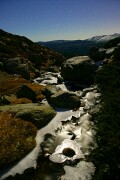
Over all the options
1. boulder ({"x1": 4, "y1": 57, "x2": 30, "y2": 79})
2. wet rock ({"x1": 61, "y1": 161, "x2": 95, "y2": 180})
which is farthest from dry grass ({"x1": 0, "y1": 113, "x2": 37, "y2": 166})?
boulder ({"x1": 4, "y1": 57, "x2": 30, "y2": 79})

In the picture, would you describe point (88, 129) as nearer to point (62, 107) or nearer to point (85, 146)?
point (85, 146)

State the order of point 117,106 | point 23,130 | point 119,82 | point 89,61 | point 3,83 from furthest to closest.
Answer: point 89,61
point 3,83
point 119,82
point 23,130
point 117,106

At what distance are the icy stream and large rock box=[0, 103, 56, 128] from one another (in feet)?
1.85

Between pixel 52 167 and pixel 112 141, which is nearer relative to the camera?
pixel 112 141

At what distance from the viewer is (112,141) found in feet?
33.4

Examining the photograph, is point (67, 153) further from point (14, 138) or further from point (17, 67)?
point (17, 67)

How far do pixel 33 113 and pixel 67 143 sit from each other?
203 inches

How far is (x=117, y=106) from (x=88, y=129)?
5.61 metres

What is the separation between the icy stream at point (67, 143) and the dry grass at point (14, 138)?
493mm

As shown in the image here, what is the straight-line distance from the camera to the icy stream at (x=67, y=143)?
44.8 ft

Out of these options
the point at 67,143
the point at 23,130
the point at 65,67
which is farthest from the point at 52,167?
the point at 65,67

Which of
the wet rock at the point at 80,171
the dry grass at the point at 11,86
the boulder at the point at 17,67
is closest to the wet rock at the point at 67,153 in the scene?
the wet rock at the point at 80,171

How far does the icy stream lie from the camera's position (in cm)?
1366

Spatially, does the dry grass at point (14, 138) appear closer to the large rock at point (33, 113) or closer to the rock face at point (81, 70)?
the large rock at point (33, 113)
